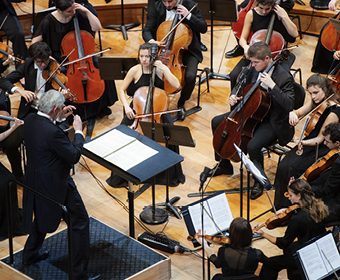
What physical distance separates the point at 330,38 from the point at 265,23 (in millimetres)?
807

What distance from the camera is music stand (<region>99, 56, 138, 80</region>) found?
284 inches

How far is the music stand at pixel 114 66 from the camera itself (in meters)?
7.20

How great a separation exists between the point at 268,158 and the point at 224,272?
8.04 ft

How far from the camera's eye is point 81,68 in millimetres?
7738

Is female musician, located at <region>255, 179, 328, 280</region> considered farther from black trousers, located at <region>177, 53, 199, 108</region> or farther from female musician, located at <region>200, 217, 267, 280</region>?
black trousers, located at <region>177, 53, 199, 108</region>

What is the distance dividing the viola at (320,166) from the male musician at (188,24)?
211 cm

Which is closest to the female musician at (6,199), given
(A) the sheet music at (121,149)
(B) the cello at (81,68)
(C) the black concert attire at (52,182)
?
(C) the black concert attire at (52,182)

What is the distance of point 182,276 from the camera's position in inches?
245

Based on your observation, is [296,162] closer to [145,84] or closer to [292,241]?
[292,241]

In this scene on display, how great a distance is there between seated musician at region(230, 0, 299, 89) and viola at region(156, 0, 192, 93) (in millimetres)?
499

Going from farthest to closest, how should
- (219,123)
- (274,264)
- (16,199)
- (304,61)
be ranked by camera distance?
(304,61), (219,123), (16,199), (274,264)

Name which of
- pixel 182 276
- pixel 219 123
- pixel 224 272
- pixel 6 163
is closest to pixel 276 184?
pixel 219 123

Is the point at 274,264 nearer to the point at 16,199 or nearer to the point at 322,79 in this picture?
the point at 322,79

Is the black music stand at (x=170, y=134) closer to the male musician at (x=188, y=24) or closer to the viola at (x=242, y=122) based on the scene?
the viola at (x=242, y=122)
